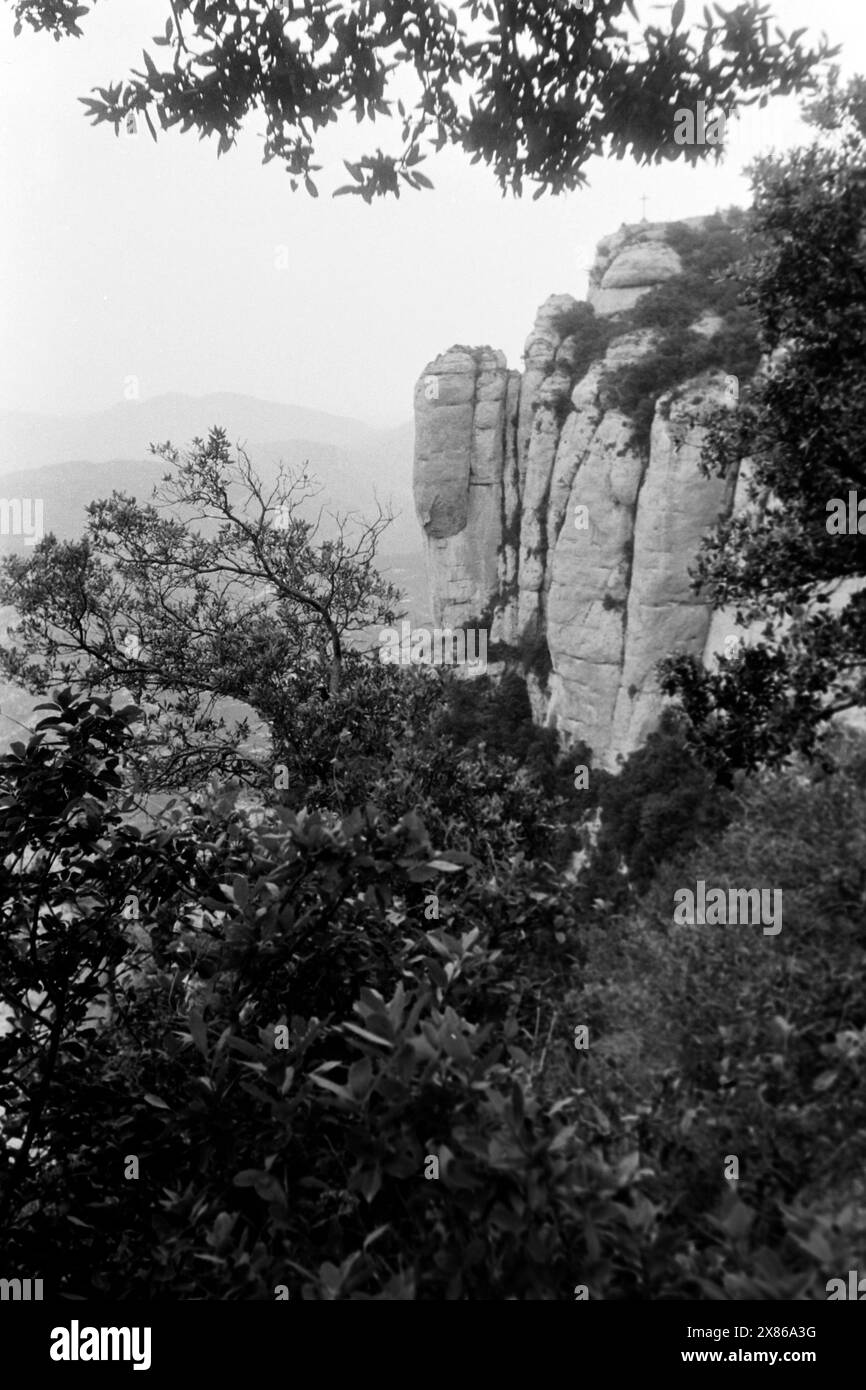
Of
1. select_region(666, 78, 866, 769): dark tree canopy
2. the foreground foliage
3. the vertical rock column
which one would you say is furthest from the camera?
the vertical rock column

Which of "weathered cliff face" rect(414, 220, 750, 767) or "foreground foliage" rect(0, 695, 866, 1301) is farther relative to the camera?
"weathered cliff face" rect(414, 220, 750, 767)

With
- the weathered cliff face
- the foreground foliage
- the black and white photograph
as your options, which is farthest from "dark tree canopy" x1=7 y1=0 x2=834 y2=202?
the weathered cliff face

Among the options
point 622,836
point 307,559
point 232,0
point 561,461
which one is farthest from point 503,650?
point 232,0

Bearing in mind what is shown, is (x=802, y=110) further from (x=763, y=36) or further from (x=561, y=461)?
(x=561, y=461)

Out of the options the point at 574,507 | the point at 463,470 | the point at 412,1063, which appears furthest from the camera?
the point at 463,470

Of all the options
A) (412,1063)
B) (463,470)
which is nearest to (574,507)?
(463,470)

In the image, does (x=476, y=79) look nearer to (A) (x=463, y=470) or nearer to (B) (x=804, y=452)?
(B) (x=804, y=452)

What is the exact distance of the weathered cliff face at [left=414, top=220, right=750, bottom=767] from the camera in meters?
26.6

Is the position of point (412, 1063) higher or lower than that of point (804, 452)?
lower

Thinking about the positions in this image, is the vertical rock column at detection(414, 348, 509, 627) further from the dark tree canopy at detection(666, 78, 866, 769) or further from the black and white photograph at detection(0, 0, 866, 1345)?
the dark tree canopy at detection(666, 78, 866, 769)

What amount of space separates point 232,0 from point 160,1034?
18.4 feet

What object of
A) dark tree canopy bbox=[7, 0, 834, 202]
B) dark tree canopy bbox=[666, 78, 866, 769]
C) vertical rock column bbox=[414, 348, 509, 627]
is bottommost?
dark tree canopy bbox=[666, 78, 866, 769]

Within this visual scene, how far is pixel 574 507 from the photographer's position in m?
35.2

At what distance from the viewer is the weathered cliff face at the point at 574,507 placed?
26.6 meters
